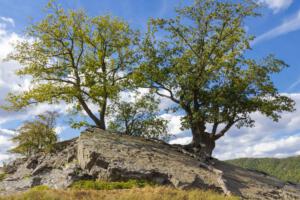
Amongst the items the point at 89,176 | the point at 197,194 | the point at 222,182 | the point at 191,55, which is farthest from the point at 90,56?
the point at 197,194

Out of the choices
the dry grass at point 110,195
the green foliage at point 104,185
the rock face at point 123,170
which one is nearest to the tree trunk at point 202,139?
the rock face at point 123,170

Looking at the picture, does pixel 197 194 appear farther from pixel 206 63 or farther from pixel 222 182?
pixel 206 63

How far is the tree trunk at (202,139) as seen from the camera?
39.0m

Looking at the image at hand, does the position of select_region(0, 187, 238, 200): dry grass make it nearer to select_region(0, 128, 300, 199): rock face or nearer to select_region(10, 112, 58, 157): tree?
select_region(0, 128, 300, 199): rock face

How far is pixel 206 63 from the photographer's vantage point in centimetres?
3788

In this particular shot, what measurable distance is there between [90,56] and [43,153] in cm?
1245

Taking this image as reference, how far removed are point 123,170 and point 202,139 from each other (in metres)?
16.3

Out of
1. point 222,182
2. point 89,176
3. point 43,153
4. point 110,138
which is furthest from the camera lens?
point 43,153

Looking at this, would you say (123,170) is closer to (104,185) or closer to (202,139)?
(104,185)

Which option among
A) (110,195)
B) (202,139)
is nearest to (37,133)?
(202,139)

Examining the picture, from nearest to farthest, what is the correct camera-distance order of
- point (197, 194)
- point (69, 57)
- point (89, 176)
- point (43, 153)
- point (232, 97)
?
1. point (197, 194)
2. point (89, 176)
3. point (43, 153)
4. point (232, 97)
5. point (69, 57)

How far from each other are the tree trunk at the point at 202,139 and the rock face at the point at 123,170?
22.7ft

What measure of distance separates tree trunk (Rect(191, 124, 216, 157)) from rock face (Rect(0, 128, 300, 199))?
22.7 feet

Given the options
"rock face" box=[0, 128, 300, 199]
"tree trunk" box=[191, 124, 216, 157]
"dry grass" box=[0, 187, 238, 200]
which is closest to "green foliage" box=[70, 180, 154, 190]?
"rock face" box=[0, 128, 300, 199]
